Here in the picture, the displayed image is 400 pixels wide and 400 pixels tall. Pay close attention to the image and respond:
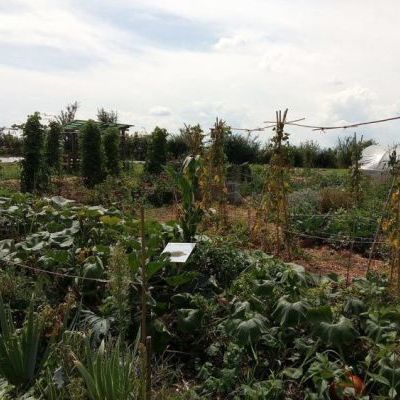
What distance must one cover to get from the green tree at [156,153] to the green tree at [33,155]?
3.64 meters

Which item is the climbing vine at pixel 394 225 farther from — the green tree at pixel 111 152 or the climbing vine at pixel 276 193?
the green tree at pixel 111 152

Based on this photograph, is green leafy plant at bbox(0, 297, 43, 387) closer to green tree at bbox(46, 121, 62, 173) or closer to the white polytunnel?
green tree at bbox(46, 121, 62, 173)

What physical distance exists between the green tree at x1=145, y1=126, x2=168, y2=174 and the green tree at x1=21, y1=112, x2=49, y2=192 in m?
3.64

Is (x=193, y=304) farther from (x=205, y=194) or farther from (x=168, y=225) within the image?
(x=205, y=194)

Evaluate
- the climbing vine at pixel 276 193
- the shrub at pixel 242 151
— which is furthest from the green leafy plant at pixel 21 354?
the shrub at pixel 242 151

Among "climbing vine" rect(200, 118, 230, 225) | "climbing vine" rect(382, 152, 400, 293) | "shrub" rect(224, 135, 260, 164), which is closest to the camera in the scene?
"climbing vine" rect(382, 152, 400, 293)

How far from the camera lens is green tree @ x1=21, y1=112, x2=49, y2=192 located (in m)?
12.8

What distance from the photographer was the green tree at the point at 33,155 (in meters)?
12.8

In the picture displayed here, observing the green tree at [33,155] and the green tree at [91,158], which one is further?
the green tree at [91,158]

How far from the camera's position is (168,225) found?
500cm

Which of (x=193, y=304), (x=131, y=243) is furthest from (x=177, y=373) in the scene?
(x=131, y=243)

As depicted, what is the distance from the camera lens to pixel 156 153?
1577 cm

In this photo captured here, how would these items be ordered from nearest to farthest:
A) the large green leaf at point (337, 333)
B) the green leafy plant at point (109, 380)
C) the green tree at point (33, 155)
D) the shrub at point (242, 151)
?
the green leafy plant at point (109, 380), the large green leaf at point (337, 333), the green tree at point (33, 155), the shrub at point (242, 151)

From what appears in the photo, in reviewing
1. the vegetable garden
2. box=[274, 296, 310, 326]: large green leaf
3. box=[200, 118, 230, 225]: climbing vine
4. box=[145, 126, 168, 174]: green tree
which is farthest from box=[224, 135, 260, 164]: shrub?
box=[274, 296, 310, 326]: large green leaf
